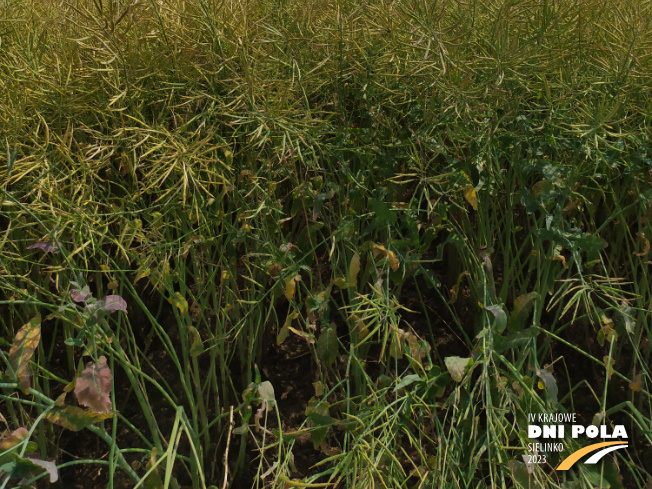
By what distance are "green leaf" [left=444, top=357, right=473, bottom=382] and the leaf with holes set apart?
53cm

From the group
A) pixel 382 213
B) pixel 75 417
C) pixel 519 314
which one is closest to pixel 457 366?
pixel 519 314

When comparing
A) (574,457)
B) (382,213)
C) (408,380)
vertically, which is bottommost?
(574,457)

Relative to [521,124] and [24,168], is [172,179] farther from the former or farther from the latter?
[521,124]

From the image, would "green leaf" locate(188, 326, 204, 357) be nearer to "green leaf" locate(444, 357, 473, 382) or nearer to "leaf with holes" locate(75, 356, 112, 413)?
"leaf with holes" locate(75, 356, 112, 413)

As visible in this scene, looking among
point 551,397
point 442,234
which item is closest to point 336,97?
point 442,234

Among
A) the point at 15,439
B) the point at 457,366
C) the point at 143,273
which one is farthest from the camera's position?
the point at 143,273

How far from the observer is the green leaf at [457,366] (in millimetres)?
1037

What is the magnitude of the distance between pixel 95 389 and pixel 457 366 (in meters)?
0.57

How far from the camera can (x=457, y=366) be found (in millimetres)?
1054

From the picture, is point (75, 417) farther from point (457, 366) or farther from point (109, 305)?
point (457, 366)

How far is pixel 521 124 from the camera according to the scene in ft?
4.51

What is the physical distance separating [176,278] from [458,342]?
0.77 m

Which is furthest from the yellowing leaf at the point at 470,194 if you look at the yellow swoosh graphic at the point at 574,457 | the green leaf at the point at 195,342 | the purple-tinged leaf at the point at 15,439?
the purple-tinged leaf at the point at 15,439

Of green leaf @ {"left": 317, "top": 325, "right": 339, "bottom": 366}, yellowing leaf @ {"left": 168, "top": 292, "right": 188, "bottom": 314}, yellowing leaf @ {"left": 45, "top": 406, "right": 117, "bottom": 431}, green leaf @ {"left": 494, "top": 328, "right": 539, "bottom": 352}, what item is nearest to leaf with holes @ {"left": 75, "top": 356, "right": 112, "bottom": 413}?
yellowing leaf @ {"left": 45, "top": 406, "right": 117, "bottom": 431}
